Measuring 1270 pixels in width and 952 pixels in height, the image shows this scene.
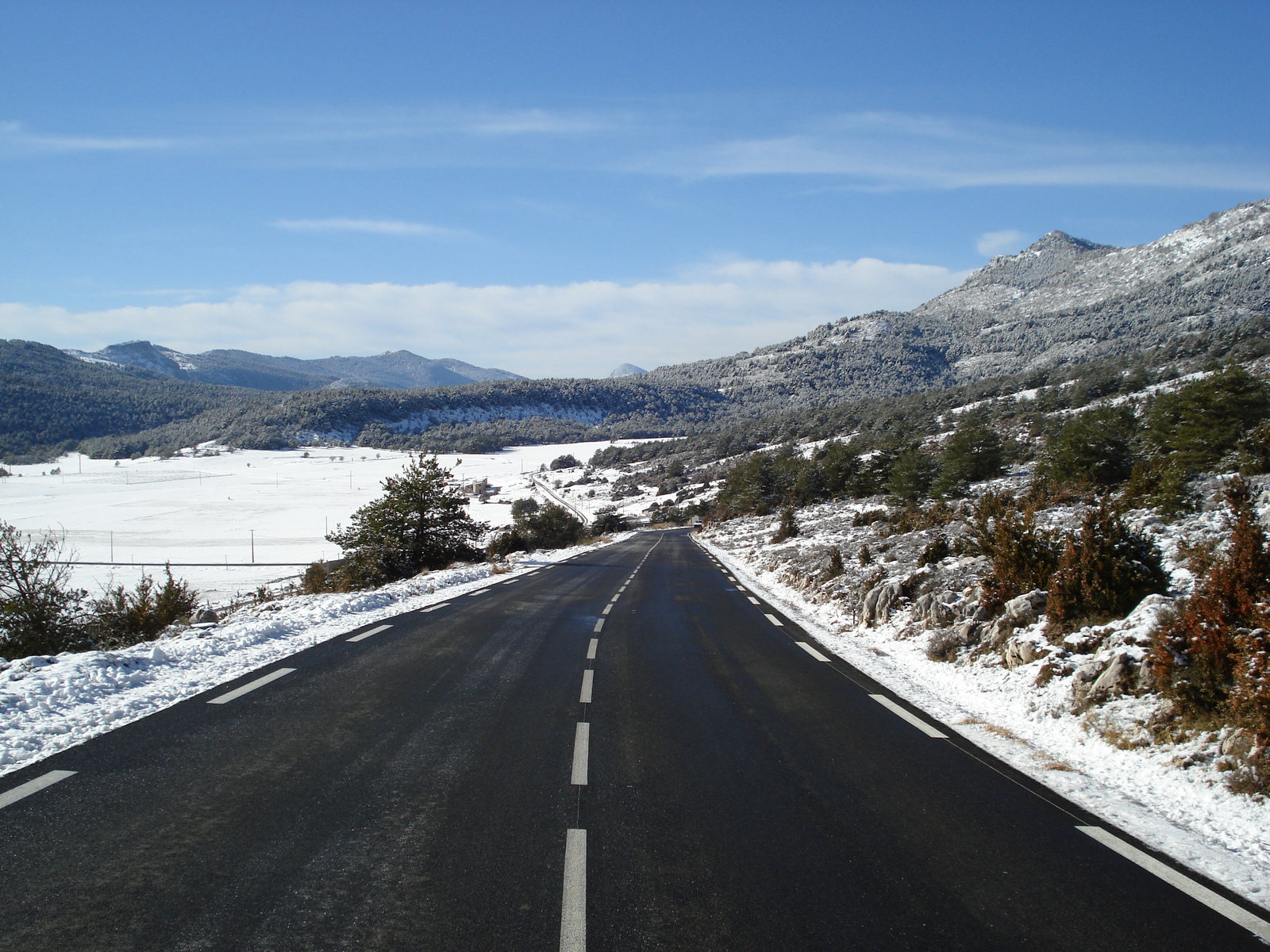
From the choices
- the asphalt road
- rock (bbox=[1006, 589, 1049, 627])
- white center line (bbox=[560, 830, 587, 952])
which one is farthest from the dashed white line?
white center line (bbox=[560, 830, 587, 952])

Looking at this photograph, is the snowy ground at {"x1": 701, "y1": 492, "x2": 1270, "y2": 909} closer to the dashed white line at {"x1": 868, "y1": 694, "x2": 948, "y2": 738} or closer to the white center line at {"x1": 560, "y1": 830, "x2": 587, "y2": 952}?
the dashed white line at {"x1": 868, "y1": 694, "x2": 948, "y2": 738}

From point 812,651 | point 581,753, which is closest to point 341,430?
point 812,651

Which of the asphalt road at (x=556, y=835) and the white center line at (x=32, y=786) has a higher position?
the white center line at (x=32, y=786)

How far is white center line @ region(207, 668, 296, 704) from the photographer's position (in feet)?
22.4

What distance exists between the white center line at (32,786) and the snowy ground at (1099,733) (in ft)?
24.8

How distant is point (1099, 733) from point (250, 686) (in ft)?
28.7

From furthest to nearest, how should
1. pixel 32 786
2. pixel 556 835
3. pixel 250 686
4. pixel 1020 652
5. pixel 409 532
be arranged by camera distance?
pixel 409 532, pixel 1020 652, pixel 250 686, pixel 32 786, pixel 556 835

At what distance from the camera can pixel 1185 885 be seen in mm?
3912

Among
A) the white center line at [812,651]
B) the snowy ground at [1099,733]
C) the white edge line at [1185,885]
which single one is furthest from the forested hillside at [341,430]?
the white edge line at [1185,885]

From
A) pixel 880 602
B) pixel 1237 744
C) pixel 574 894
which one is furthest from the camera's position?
pixel 880 602

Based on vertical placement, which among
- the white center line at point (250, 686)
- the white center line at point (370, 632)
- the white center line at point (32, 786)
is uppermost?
the white center line at point (32, 786)

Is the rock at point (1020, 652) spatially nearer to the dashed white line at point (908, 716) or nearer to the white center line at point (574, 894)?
the dashed white line at point (908, 716)

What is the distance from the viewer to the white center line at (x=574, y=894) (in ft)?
10.6

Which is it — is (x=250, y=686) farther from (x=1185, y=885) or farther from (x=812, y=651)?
(x=1185, y=885)
